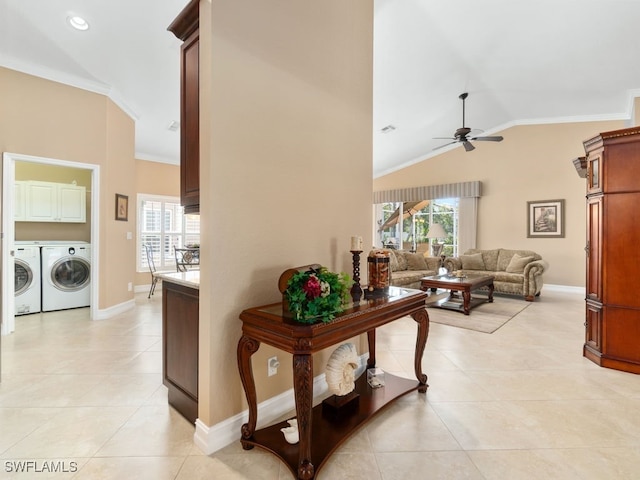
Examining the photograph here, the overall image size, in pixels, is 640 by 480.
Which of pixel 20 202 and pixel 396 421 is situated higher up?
pixel 20 202

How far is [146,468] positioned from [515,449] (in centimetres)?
201

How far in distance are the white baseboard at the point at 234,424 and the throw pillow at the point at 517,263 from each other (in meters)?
5.59

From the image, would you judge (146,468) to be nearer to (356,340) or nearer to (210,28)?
(356,340)

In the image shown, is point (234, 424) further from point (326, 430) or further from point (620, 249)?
point (620, 249)

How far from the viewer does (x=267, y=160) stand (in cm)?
197

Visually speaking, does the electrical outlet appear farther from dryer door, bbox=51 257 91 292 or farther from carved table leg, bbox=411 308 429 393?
dryer door, bbox=51 257 91 292

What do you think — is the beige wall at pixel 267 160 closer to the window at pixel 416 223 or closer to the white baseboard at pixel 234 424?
the white baseboard at pixel 234 424

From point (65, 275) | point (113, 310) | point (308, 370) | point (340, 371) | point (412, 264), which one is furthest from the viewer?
point (412, 264)

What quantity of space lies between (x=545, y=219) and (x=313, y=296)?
7165 mm

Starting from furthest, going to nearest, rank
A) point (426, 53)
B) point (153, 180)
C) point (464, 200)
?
point (464, 200)
point (153, 180)
point (426, 53)

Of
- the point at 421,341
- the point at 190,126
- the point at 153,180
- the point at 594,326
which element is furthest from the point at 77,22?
the point at 594,326

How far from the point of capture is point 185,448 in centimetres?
175

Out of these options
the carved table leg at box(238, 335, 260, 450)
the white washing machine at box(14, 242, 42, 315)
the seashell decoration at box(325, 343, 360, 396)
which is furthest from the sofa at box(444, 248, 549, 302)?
the white washing machine at box(14, 242, 42, 315)

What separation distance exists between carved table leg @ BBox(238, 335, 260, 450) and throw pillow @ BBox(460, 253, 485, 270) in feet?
19.8
